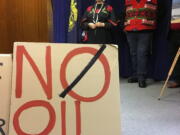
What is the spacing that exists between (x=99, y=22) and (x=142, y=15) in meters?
0.50

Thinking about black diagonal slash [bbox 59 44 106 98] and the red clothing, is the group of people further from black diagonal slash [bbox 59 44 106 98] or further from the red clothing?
black diagonal slash [bbox 59 44 106 98]

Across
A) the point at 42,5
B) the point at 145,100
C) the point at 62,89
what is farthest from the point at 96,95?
the point at 42,5

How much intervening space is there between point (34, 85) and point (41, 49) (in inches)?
5.2

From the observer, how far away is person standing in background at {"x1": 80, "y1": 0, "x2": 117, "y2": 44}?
3781 millimetres

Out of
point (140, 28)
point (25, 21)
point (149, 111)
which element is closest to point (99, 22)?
point (140, 28)

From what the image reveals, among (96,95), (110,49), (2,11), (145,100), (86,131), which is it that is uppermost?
(2,11)

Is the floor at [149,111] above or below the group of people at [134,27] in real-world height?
below

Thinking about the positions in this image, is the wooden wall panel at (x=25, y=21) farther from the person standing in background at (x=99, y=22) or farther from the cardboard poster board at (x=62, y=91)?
the cardboard poster board at (x=62, y=91)

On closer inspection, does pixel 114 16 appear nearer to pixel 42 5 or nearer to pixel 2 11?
pixel 42 5

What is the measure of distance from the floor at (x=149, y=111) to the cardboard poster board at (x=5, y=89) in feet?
3.50

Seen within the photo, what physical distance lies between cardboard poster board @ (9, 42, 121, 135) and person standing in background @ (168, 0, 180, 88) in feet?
6.83

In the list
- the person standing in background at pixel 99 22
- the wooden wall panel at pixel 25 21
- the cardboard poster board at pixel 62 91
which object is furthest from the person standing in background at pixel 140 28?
the cardboard poster board at pixel 62 91

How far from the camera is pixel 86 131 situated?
46.4 inches

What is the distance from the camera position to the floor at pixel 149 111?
2.16 m
